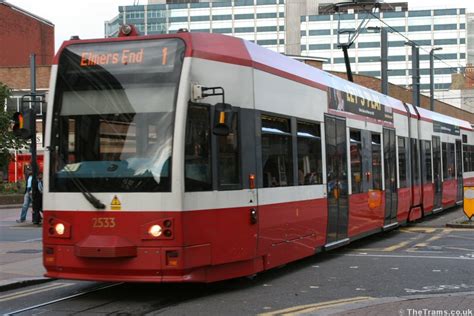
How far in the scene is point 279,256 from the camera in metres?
9.38

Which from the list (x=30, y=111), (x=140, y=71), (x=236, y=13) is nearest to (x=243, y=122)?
(x=140, y=71)

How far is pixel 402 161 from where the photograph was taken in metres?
16.4

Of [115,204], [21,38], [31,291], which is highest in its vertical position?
[21,38]

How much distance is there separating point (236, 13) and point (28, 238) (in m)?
119

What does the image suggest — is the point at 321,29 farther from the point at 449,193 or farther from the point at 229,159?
the point at 229,159

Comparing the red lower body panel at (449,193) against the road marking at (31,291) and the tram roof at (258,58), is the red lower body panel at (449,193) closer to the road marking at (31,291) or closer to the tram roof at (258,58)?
the tram roof at (258,58)

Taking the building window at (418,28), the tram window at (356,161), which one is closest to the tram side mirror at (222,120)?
the tram window at (356,161)

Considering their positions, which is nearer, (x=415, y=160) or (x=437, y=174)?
(x=415, y=160)

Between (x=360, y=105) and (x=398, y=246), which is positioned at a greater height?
(x=360, y=105)

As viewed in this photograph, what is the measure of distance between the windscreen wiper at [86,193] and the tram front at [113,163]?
0.04 feet

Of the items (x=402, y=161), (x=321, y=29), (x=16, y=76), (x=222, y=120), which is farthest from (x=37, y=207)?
(x=321, y=29)

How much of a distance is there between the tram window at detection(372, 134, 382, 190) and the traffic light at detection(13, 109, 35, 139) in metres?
7.90

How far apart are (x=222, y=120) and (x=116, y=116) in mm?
1372

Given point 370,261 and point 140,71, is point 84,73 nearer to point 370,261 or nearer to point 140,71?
point 140,71
